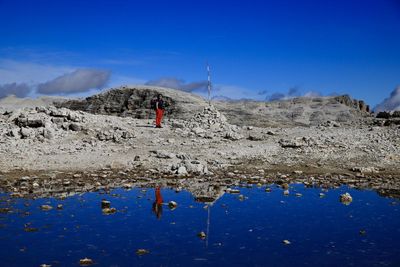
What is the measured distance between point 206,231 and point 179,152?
984 centimetres

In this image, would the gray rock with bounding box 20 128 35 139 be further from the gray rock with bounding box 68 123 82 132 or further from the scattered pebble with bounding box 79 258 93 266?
the scattered pebble with bounding box 79 258 93 266

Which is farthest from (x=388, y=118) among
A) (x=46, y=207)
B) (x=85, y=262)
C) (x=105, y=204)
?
(x=85, y=262)

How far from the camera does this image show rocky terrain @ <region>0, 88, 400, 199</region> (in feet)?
51.5

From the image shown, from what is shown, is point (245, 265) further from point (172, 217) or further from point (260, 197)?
point (260, 197)

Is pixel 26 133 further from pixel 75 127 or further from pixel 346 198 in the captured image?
pixel 346 198

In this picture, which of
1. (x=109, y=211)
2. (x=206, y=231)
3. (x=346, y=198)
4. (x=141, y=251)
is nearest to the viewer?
(x=141, y=251)

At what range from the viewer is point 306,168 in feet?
57.9

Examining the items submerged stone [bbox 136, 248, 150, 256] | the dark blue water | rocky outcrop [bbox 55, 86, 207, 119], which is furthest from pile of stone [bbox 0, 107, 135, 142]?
rocky outcrop [bbox 55, 86, 207, 119]

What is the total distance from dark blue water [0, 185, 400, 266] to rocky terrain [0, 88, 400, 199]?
9.23 ft

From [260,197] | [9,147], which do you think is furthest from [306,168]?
[9,147]

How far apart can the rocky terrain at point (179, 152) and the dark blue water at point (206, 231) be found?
111 inches

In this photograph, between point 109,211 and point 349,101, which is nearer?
point 109,211

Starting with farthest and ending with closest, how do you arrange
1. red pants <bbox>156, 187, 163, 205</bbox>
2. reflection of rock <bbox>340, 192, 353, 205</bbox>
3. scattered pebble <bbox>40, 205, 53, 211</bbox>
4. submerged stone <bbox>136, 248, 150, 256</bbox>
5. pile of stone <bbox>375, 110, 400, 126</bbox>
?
pile of stone <bbox>375, 110, 400, 126</bbox>, reflection of rock <bbox>340, 192, 353, 205</bbox>, red pants <bbox>156, 187, 163, 205</bbox>, scattered pebble <bbox>40, 205, 53, 211</bbox>, submerged stone <bbox>136, 248, 150, 256</bbox>

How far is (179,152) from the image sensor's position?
62.6ft
